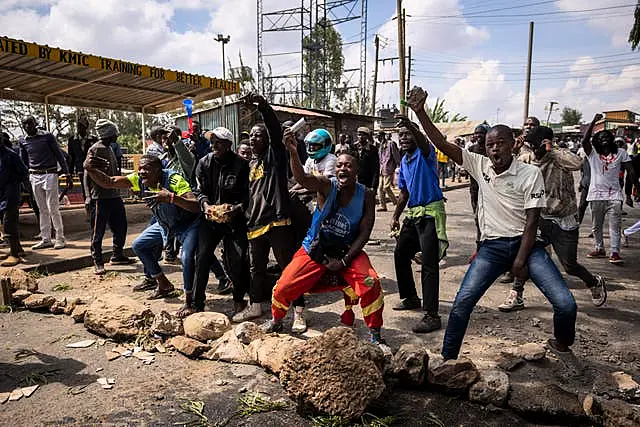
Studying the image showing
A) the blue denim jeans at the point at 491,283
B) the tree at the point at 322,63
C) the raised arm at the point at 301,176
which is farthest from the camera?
the tree at the point at 322,63

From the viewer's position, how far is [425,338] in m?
4.16

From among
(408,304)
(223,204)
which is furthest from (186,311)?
(408,304)

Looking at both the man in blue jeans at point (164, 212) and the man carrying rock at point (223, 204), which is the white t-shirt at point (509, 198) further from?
the man in blue jeans at point (164, 212)

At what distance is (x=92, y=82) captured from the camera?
10.8 meters

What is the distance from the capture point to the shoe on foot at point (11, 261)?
6660mm

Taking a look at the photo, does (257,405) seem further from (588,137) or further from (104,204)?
(588,137)

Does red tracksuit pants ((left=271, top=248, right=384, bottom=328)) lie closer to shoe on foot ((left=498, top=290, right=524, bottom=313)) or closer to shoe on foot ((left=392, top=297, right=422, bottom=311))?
shoe on foot ((left=392, top=297, right=422, bottom=311))

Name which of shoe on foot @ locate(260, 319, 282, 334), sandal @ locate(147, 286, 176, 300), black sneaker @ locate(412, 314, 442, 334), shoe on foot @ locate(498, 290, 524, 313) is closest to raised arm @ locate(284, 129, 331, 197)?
shoe on foot @ locate(260, 319, 282, 334)

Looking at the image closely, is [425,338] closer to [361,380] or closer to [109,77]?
[361,380]

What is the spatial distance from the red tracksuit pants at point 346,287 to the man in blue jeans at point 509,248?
1.86ft

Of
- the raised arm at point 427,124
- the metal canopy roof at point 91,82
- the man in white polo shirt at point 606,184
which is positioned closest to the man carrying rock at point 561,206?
the raised arm at point 427,124

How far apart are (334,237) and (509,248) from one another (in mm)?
1305

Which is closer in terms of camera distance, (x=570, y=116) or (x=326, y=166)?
(x=326, y=166)

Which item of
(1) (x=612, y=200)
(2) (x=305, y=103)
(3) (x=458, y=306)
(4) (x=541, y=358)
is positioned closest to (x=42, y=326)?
(3) (x=458, y=306)
